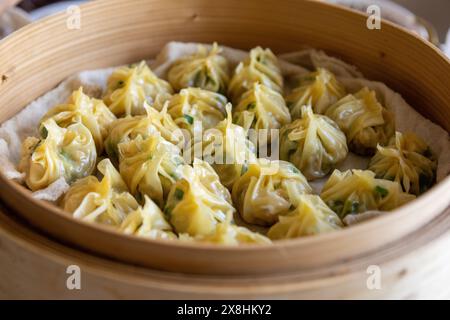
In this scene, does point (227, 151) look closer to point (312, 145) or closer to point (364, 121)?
point (312, 145)

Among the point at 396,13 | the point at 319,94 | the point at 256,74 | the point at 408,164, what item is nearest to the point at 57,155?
the point at 256,74

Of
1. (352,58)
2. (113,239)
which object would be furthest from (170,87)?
(113,239)

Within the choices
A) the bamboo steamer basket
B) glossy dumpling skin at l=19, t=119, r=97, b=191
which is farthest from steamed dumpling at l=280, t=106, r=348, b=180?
glossy dumpling skin at l=19, t=119, r=97, b=191

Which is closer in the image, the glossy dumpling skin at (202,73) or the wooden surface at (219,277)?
the wooden surface at (219,277)

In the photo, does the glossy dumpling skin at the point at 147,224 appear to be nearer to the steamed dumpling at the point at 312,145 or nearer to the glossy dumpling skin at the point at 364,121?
the steamed dumpling at the point at 312,145

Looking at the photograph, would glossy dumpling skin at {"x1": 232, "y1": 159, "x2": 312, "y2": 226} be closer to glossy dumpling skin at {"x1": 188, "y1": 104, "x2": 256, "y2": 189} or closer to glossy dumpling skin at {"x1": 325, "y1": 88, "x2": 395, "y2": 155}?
glossy dumpling skin at {"x1": 188, "y1": 104, "x2": 256, "y2": 189}

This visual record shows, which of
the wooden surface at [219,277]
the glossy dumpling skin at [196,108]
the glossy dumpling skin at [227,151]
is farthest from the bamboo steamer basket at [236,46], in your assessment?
the glossy dumpling skin at [227,151]

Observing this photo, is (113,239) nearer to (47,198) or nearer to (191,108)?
(47,198)
